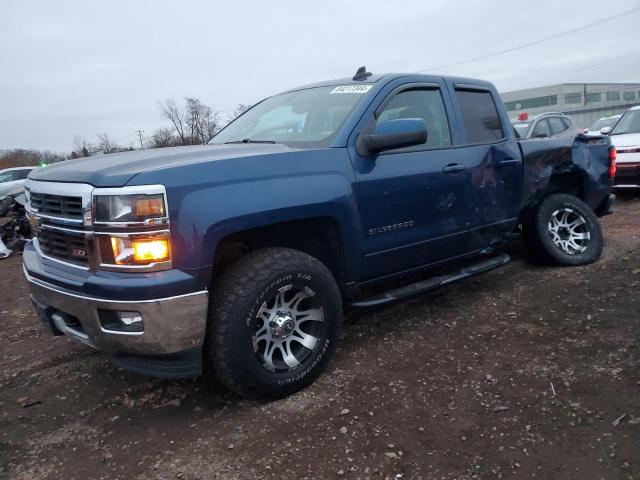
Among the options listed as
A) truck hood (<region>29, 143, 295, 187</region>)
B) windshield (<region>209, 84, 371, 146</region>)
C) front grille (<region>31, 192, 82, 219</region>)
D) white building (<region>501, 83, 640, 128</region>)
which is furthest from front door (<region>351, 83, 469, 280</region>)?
white building (<region>501, 83, 640, 128</region>)

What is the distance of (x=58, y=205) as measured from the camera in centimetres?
265

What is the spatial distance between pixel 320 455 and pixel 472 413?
87 centimetres

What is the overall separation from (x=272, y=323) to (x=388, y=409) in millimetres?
811

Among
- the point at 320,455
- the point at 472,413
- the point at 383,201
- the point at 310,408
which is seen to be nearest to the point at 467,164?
the point at 383,201

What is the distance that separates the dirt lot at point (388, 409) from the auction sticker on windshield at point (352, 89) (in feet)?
5.96

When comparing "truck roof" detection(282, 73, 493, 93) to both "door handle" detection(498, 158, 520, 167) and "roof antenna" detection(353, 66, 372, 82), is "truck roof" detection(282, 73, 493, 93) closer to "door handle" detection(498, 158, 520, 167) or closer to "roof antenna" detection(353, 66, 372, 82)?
"roof antenna" detection(353, 66, 372, 82)

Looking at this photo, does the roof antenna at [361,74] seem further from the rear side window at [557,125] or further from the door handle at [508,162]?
the rear side window at [557,125]

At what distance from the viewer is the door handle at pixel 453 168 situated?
142 inches

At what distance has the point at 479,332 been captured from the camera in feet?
12.0

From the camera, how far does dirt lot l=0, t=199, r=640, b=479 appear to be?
2.30 metres

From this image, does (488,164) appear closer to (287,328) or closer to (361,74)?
(361,74)

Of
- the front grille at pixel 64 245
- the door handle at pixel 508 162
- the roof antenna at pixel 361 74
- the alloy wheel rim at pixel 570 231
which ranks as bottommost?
the alloy wheel rim at pixel 570 231

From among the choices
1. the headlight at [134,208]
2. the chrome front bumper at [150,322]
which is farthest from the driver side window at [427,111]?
the chrome front bumper at [150,322]

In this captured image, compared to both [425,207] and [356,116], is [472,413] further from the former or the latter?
[356,116]
